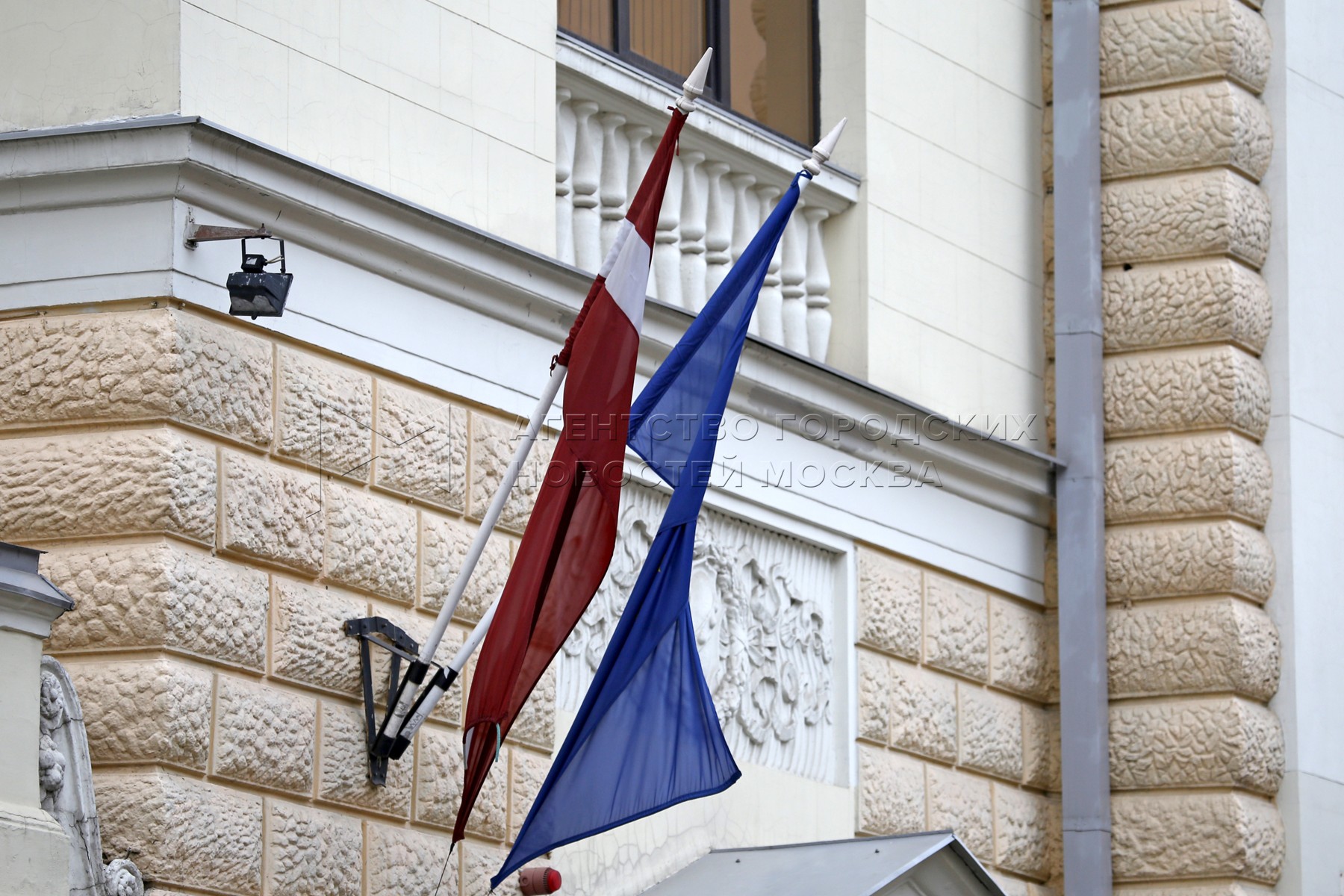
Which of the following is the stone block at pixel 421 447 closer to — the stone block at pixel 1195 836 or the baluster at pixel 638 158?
the baluster at pixel 638 158

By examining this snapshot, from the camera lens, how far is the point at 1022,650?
40.2 feet

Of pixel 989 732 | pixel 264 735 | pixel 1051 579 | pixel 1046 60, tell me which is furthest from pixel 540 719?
pixel 1046 60

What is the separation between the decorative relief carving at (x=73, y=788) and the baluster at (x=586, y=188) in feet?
10.7

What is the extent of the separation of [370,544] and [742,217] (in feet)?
9.84

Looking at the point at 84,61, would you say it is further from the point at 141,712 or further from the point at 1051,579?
the point at 1051,579

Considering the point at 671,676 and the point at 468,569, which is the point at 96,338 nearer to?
the point at 468,569

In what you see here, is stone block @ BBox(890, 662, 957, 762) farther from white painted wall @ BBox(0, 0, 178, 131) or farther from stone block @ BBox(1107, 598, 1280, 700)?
white painted wall @ BBox(0, 0, 178, 131)

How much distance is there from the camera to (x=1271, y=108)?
508 inches

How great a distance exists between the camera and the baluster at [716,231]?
36.6 ft

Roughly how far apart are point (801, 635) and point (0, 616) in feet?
15.2

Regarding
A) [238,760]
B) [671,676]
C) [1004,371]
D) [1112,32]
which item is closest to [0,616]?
[238,760]

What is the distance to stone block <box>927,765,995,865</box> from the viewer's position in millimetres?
11617

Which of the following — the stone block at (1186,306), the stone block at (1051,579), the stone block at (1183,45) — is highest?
the stone block at (1183,45)

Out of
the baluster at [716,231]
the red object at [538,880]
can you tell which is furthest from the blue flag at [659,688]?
the baluster at [716,231]
